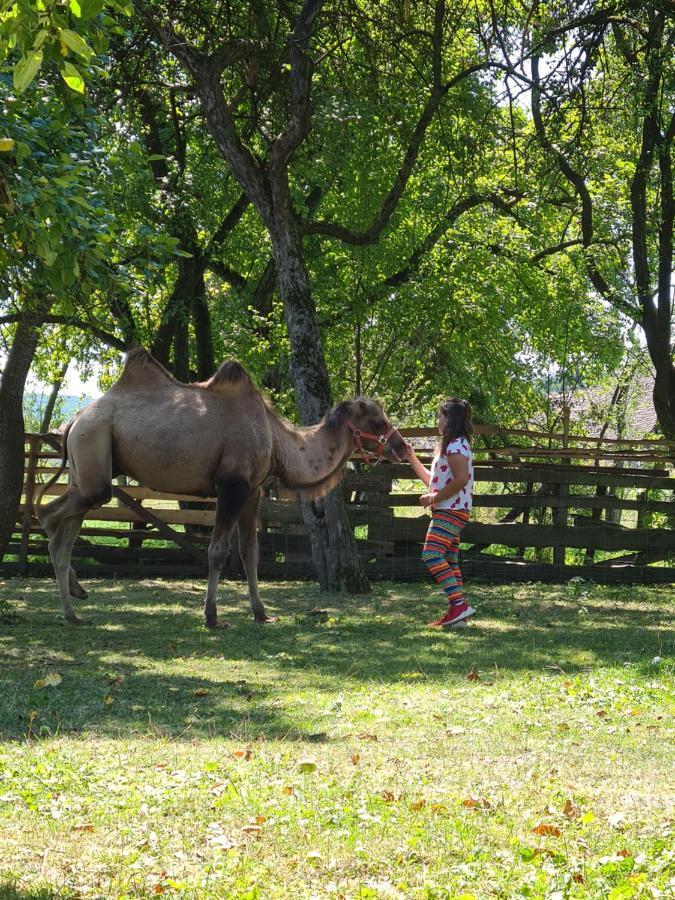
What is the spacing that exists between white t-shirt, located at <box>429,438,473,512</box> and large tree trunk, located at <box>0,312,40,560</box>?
738cm

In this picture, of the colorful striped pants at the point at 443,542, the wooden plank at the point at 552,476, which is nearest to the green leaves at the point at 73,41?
the colorful striped pants at the point at 443,542

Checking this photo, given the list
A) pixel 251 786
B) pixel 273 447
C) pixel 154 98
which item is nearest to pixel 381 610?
pixel 273 447

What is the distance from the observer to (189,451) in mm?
10898

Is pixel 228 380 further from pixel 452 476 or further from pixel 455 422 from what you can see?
pixel 452 476

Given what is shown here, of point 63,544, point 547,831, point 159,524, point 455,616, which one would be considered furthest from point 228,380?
point 547,831

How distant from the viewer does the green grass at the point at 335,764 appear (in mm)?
3926

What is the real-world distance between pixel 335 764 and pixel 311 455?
6460mm

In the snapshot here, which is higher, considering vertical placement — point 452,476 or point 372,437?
point 372,437

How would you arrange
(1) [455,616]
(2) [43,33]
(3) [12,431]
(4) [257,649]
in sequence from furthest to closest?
(3) [12,431], (1) [455,616], (4) [257,649], (2) [43,33]

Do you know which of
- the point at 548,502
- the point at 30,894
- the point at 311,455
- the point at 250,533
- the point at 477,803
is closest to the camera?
the point at 30,894

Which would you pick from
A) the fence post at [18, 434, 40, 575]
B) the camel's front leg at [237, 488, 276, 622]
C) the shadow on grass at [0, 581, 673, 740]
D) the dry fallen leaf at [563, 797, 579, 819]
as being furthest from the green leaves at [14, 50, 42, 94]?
the fence post at [18, 434, 40, 575]

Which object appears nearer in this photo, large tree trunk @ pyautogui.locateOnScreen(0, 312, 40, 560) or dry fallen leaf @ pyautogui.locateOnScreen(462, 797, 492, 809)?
dry fallen leaf @ pyautogui.locateOnScreen(462, 797, 492, 809)

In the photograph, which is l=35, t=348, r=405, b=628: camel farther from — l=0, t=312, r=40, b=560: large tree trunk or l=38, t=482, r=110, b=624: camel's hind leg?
l=0, t=312, r=40, b=560: large tree trunk

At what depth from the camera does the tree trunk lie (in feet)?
43.8
